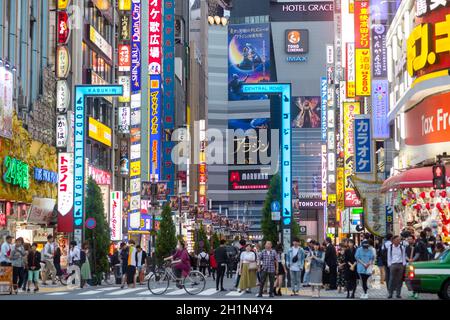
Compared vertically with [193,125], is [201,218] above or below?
below

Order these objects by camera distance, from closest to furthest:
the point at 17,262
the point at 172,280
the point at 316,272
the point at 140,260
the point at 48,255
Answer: the point at 316,272 → the point at 17,262 → the point at 172,280 → the point at 140,260 → the point at 48,255

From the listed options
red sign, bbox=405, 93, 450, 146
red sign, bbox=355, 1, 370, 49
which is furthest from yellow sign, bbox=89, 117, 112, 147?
red sign, bbox=405, 93, 450, 146

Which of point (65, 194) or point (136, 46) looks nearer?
point (65, 194)

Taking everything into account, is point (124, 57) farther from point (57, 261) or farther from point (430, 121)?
point (57, 261)

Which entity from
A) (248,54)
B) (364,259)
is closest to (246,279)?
(364,259)

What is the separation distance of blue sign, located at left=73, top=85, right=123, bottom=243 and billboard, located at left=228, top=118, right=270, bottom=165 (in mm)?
139698

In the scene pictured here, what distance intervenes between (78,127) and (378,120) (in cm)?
2060

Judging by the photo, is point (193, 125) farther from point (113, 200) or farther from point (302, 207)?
point (113, 200)

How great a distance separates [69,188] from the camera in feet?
147

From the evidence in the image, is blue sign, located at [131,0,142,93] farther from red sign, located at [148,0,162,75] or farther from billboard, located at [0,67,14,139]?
billboard, located at [0,67,14,139]

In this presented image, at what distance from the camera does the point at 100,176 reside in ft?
216

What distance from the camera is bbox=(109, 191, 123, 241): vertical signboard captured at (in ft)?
195

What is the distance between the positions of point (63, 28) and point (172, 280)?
23106mm
